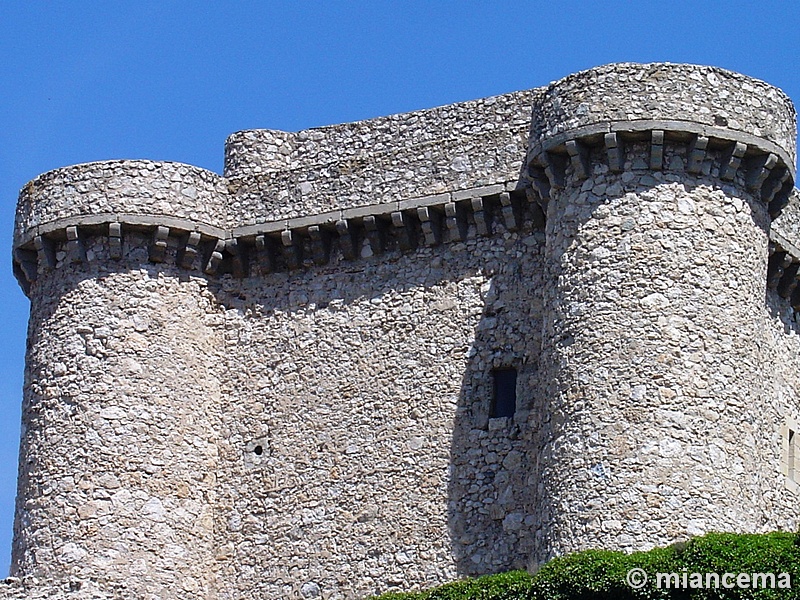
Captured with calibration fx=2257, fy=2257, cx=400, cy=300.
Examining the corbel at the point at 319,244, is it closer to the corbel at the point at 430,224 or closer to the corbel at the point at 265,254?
the corbel at the point at 265,254

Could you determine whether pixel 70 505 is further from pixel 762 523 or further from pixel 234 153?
pixel 762 523

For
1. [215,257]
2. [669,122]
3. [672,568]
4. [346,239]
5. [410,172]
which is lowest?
[672,568]

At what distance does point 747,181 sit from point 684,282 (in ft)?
5.46

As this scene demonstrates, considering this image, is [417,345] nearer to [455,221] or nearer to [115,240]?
[455,221]

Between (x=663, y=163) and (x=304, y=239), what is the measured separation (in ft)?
17.8

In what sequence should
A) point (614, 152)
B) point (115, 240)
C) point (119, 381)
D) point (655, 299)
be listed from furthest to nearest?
point (115, 240) < point (119, 381) < point (614, 152) < point (655, 299)

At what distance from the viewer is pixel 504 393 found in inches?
1074

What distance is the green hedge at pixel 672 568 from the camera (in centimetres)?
2300

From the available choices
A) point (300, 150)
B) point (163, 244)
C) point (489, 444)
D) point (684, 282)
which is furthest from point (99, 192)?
point (684, 282)

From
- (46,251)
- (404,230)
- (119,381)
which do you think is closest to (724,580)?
(404,230)

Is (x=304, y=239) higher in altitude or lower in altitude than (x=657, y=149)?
lower

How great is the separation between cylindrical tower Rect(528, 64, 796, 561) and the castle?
32mm

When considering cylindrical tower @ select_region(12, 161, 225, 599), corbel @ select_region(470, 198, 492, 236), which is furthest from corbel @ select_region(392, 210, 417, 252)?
cylindrical tower @ select_region(12, 161, 225, 599)

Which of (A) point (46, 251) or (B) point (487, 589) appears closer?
(B) point (487, 589)
